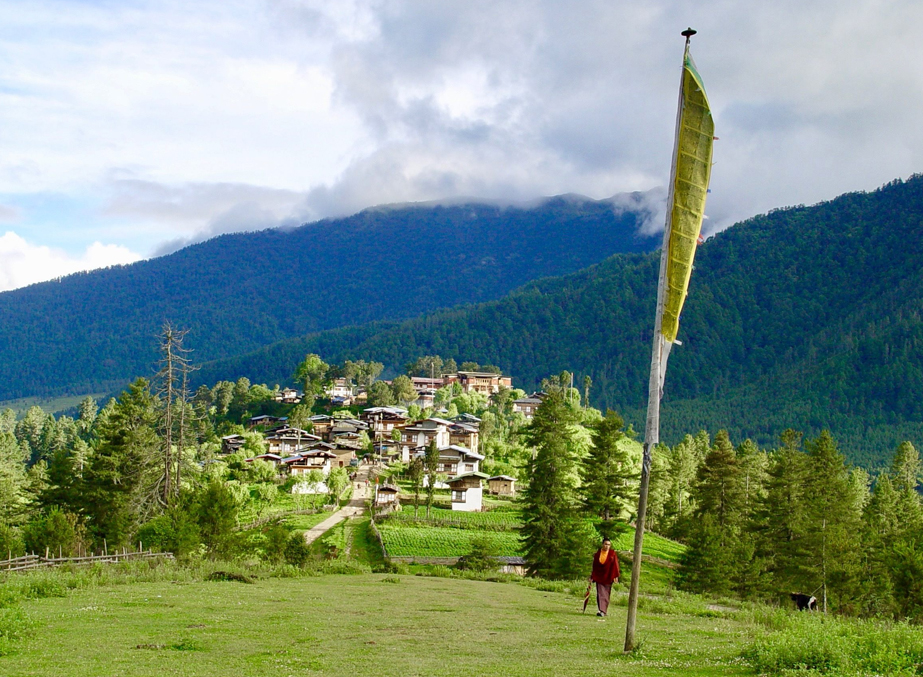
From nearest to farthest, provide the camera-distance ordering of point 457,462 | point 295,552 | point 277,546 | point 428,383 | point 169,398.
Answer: point 277,546
point 295,552
point 169,398
point 457,462
point 428,383

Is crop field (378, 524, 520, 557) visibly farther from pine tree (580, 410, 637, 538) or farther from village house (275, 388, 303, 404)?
village house (275, 388, 303, 404)

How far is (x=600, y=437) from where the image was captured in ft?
167

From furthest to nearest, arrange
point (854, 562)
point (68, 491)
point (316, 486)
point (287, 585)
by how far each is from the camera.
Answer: point (316, 486) < point (68, 491) < point (854, 562) < point (287, 585)

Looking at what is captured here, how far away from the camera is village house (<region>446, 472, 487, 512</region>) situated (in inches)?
3433

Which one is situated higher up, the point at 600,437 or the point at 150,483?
the point at 600,437

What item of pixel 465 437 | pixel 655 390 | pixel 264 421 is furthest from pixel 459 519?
pixel 264 421

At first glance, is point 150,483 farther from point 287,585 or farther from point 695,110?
point 695,110

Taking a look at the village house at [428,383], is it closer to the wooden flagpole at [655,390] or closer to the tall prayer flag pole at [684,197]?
the wooden flagpole at [655,390]

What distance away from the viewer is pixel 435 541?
221ft

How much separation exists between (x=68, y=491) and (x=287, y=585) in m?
29.1

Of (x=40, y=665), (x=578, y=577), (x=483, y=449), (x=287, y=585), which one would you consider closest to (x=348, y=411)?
(x=483, y=449)

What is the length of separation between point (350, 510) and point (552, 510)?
42.3m

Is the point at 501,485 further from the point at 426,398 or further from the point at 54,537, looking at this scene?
the point at 426,398

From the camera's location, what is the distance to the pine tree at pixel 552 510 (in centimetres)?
4322
